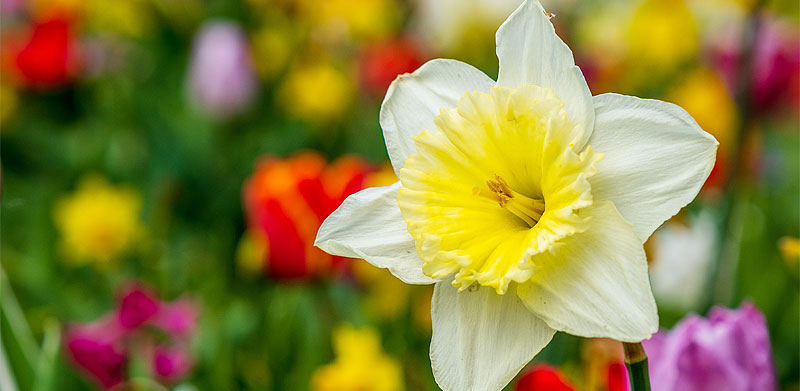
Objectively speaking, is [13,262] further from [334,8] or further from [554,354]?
[334,8]

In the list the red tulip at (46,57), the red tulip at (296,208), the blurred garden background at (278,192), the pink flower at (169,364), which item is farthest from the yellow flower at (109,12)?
the pink flower at (169,364)

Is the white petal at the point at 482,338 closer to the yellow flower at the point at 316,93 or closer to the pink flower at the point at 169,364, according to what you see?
the pink flower at the point at 169,364

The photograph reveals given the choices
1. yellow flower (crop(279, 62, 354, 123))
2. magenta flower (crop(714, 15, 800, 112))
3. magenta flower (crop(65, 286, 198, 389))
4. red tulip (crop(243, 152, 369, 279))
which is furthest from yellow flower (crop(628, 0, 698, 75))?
magenta flower (crop(65, 286, 198, 389))

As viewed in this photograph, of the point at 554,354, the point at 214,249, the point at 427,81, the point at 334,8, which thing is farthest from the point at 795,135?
the point at 427,81

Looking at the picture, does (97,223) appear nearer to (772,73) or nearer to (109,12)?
(772,73)

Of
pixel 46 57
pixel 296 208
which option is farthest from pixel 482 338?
pixel 46 57

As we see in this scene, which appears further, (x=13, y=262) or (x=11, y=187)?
(x=11, y=187)
